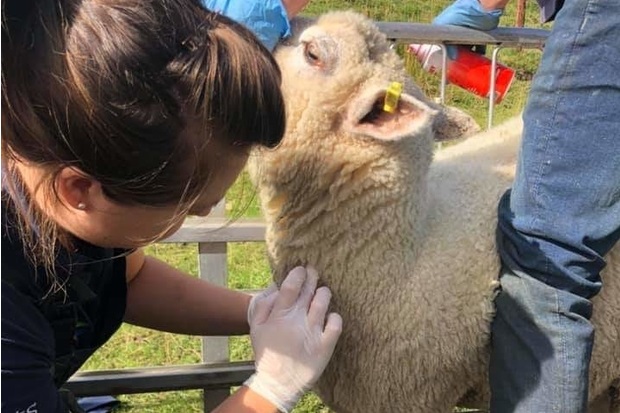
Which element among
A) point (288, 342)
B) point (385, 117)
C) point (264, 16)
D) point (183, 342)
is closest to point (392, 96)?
point (385, 117)

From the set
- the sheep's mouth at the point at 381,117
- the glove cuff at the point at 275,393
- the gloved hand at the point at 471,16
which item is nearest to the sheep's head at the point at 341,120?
the sheep's mouth at the point at 381,117

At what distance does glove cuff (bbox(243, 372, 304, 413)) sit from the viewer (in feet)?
4.21

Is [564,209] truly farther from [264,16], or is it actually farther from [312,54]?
[264,16]

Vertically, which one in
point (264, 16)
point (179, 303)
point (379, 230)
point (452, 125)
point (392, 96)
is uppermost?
point (264, 16)

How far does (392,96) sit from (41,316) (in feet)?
2.17

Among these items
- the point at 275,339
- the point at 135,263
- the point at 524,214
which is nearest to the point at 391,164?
the point at 524,214

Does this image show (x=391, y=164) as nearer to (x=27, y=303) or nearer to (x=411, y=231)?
(x=411, y=231)

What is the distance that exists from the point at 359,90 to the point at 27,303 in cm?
67

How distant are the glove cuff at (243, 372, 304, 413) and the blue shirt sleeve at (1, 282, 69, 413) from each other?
318mm

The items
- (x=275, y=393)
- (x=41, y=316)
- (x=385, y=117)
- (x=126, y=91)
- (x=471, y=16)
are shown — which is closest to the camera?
(x=126, y=91)

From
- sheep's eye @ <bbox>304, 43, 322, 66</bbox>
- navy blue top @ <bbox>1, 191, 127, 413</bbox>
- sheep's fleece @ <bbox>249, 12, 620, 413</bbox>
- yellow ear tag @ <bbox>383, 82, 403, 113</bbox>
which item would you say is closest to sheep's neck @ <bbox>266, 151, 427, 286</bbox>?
→ sheep's fleece @ <bbox>249, 12, 620, 413</bbox>

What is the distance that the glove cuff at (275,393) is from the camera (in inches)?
50.5

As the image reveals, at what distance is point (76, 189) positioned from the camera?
3.37 feet

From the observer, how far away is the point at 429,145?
1.52m
